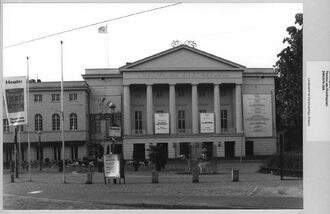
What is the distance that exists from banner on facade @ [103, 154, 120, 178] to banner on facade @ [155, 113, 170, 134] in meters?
1.52

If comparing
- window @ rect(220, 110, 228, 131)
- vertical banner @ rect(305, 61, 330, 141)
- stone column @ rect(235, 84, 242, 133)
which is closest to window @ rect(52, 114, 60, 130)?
window @ rect(220, 110, 228, 131)

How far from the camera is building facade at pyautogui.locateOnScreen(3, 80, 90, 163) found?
63.5ft

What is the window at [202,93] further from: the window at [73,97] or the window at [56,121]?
the window at [56,121]

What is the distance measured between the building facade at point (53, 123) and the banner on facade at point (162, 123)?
86.8 inches

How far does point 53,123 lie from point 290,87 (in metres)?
7.60

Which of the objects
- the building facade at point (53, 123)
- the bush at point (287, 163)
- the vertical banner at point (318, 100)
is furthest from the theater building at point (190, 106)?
the vertical banner at point (318, 100)

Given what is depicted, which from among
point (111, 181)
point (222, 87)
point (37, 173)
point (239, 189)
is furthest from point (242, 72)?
point (37, 173)

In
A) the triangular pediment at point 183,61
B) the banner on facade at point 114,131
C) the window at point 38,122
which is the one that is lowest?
the banner on facade at point 114,131

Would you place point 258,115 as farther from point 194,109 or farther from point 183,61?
point 194,109

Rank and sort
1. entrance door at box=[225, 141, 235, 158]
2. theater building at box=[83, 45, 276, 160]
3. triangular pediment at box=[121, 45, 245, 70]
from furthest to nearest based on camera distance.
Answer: entrance door at box=[225, 141, 235, 158]
theater building at box=[83, 45, 276, 160]
triangular pediment at box=[121, 45, 245, 70]

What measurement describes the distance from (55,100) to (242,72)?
561 cm

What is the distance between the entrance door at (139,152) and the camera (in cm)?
2106

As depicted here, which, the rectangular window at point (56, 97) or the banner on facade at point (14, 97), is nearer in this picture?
the banner on facade at point (14, 97)

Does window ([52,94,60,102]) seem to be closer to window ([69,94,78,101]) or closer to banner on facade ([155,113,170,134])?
window ([69,94,78,101])
